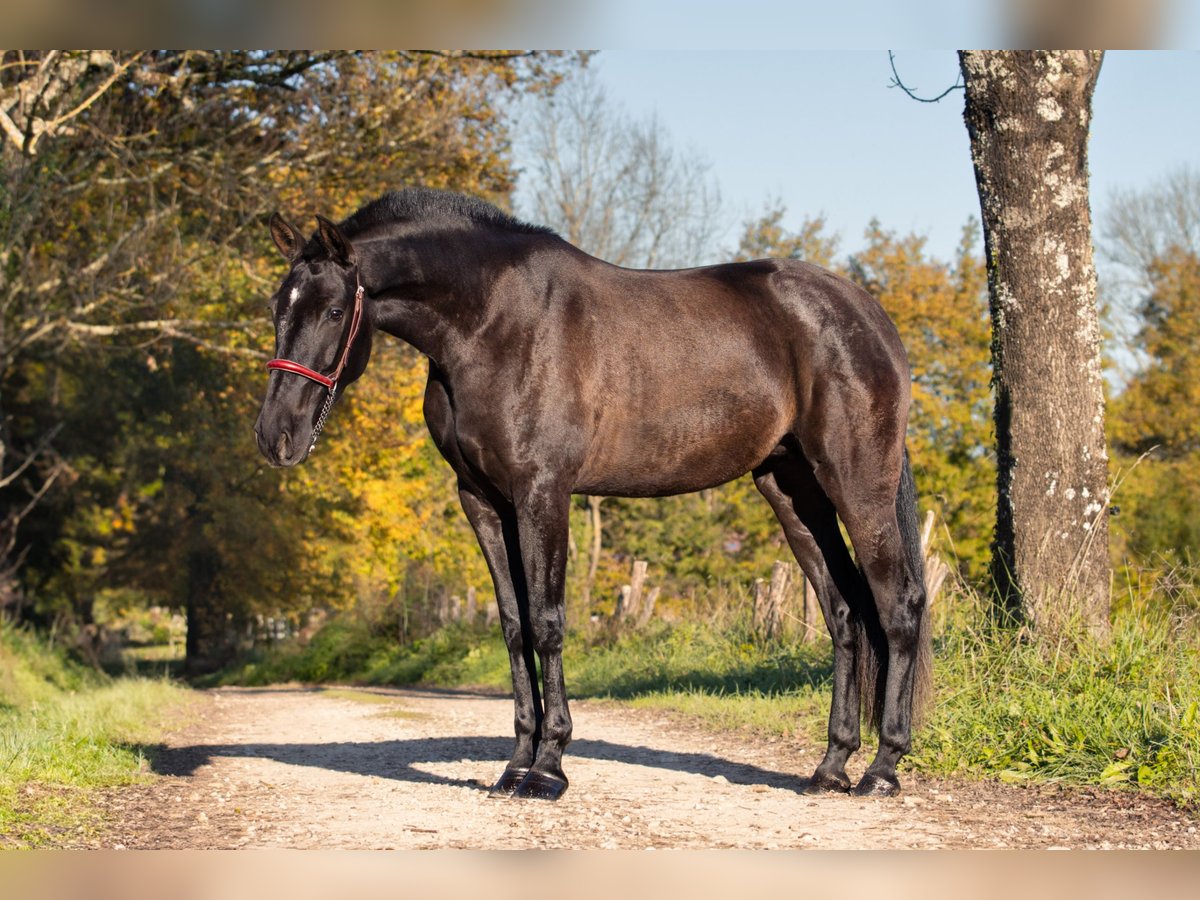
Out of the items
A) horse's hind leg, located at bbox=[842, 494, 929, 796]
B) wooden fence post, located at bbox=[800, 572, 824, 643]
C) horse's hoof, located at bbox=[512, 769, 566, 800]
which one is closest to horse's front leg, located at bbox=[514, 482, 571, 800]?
horse's hoof, located at bbox=[512, 769, 566, 800]

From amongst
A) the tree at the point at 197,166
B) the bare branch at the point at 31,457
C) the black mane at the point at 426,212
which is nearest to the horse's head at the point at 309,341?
the black mane at the point at 426,212

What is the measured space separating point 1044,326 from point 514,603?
12.3 ft

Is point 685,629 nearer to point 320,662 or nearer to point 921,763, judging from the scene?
point 921,763

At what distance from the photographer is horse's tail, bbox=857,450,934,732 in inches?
240

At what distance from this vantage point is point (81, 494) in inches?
1204

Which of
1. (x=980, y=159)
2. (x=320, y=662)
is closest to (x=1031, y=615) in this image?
(x=980, y=159)

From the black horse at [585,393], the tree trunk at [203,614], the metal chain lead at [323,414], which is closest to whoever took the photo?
the metal chain lead at [323,414]

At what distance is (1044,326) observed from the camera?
7.41 meters

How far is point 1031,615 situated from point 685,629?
6545 mm

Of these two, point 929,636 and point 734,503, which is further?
point 734,503

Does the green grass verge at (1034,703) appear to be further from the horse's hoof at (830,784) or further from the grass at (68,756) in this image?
the grass at (68,756)

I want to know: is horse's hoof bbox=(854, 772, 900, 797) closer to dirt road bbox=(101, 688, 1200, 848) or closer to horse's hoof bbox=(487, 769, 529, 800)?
dirt road bbox=(101, 688, 1200, 848)

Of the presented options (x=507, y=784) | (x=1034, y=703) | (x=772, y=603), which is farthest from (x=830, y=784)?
(x=772, y=603)

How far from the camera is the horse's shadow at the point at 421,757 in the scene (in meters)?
6.58
